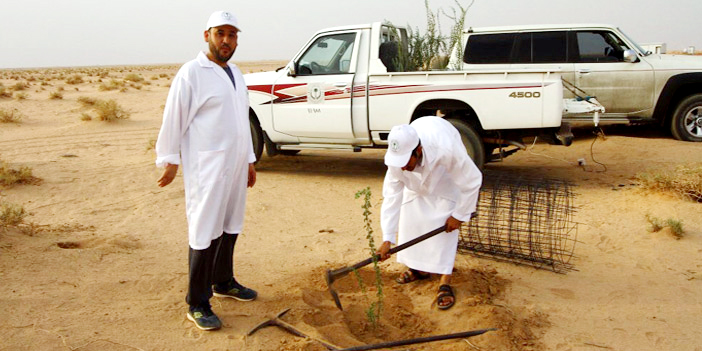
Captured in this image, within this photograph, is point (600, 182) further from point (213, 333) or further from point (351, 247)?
point (213, 333)

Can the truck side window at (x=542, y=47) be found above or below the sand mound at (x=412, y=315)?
above

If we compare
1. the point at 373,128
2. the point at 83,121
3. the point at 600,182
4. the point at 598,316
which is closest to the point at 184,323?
the point at 598,316

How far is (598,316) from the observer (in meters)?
4.20

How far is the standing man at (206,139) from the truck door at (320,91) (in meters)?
4.26

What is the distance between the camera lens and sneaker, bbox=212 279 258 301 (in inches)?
172

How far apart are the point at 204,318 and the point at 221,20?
193cm

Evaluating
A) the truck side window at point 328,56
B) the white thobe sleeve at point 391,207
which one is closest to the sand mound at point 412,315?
the white thobe sleeve at point 391,207

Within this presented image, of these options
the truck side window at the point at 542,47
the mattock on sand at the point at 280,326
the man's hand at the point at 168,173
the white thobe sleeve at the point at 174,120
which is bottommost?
the mattock on sand at the point at 280,326

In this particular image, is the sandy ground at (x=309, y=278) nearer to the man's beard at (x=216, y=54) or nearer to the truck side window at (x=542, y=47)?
the man's beard at (x=216, y=54)

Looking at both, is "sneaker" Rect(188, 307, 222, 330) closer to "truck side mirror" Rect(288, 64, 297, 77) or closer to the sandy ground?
the sandy ground

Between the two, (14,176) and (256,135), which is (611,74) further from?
(14,176)

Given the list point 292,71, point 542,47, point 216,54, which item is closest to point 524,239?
point 216,54

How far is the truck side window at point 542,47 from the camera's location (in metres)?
9.98

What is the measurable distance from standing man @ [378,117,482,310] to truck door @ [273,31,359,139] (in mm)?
3726
